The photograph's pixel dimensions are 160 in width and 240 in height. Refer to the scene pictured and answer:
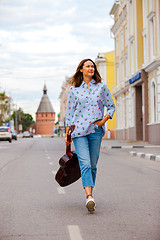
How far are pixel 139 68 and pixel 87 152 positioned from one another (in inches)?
1063

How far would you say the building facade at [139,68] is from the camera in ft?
90.3

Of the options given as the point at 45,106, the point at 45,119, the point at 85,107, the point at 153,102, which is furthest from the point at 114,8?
the point at 45,106

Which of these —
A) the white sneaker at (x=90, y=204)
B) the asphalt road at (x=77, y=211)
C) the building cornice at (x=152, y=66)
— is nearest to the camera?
the asphalt road at (x=77, y=211)

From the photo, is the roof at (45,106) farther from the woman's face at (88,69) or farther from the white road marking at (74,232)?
the white road marking at (74,232)

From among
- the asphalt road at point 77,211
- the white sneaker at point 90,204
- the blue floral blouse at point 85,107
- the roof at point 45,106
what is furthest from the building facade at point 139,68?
the roof at point 45,106

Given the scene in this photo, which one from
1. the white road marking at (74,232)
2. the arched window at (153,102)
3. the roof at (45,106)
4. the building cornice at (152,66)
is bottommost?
the white road marking at (74,232)

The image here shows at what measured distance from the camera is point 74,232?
464cm

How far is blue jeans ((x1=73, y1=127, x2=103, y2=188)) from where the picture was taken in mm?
5848

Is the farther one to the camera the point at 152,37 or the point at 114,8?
the point at 114,8

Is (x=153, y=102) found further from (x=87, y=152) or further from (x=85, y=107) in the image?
(x=87, y=152)

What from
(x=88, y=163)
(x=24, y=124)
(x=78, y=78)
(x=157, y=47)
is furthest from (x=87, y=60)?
(x=24, y=124)

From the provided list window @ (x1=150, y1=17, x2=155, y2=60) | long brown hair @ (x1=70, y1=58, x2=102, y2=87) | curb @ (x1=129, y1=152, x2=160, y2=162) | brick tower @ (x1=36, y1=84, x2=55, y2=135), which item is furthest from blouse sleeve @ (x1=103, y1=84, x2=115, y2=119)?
brick tower @ (x1=36, y1=84, x2=55, y2=135)

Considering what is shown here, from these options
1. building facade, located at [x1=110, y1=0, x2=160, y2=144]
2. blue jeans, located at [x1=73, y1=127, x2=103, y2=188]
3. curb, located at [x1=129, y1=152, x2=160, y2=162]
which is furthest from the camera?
building facade, located at [x1=110, y1=0, x2=160, y2=144]

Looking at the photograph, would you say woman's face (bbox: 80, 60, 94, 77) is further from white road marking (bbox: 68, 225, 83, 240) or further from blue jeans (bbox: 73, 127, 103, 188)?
white road marking (bbox: 68, 225, 83, 240)
